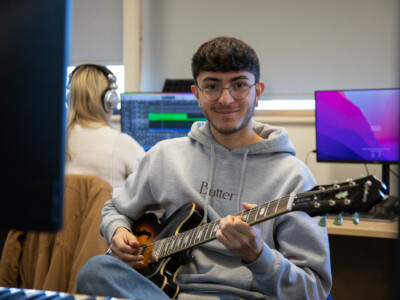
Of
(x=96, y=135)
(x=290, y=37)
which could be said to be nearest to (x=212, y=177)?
(x=96, y=135)

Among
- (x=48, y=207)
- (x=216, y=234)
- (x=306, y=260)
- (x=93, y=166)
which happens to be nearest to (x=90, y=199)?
(x=93, y=166)

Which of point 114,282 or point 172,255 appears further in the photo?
point 172,255

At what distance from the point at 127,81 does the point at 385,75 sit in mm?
1526

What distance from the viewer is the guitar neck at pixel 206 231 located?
1.10m

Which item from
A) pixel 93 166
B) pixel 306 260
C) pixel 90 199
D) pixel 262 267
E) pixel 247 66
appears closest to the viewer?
pixel 262 267

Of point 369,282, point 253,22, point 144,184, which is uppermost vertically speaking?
point 253,22

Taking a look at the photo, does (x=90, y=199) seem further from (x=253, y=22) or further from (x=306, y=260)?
(x=253, y=22)

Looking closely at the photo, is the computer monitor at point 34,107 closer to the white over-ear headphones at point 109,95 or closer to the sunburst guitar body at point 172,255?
the sunburst guitar body at point 172,255

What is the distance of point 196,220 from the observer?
4.29 ft

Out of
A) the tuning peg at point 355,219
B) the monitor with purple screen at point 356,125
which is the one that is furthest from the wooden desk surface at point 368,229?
the tuning peg at point 355,219

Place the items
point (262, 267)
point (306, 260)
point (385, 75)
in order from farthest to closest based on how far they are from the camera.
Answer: point (385, 75), point (306, 260), point (262, 267)

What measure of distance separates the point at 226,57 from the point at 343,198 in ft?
1.73

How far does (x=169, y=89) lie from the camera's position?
2990 mm

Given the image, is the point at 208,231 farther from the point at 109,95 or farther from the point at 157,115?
the point at 157,115
